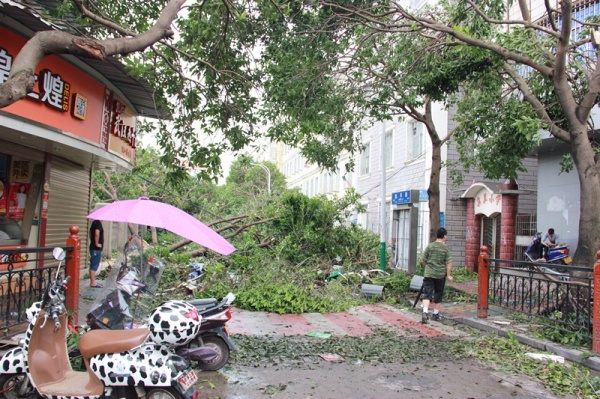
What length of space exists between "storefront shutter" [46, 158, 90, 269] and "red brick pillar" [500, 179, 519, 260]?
12.3m

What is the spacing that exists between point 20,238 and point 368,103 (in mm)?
8171

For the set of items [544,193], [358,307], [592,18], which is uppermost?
[592,18]

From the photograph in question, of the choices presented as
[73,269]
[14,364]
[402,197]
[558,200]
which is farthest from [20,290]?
[558,200]

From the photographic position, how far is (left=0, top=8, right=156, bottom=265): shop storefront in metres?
7.23

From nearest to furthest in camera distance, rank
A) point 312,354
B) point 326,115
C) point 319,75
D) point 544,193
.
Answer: point 312,354, point 319,75, point 326,115, point 544,193

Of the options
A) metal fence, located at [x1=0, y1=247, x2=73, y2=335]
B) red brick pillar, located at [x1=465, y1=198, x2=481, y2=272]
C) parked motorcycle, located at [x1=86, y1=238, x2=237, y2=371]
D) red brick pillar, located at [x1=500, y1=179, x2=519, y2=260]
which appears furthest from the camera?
red brick pillar, located at [x1=465, y1=198, x2=481, y2=272]

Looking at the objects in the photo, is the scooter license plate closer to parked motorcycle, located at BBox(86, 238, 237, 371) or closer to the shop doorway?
parked motorcycle, located at BBox(86, 238, 237, 371)

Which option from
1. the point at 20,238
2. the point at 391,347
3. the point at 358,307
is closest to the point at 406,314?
the point at 358,307

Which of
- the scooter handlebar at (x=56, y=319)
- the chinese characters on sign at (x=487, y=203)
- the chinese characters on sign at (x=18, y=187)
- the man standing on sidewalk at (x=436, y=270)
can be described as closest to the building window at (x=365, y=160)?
the chinese characters on sign at (x=487, y=203)

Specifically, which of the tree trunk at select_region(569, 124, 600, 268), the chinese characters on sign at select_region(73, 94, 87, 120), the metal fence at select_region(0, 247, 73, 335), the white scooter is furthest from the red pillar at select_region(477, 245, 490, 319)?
the chinese characters on sign at select_region(73, 94, 87, 120)

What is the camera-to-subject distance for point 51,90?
774cm

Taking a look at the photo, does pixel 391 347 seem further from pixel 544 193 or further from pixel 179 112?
pixel 544 193

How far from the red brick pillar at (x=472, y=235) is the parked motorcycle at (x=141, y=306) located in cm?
1240

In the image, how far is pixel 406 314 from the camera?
9.77 metres
